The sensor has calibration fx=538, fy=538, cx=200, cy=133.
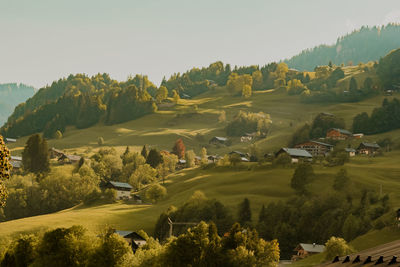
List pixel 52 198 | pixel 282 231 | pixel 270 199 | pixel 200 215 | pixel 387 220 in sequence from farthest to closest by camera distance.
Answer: pixel 52 198 → pixel 270 199 → pixel 200 215 → pixel 282 231 → pixel 387 220

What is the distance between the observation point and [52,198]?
153 meters

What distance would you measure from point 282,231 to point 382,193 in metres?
25.6

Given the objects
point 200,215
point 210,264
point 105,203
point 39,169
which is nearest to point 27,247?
point 210,264

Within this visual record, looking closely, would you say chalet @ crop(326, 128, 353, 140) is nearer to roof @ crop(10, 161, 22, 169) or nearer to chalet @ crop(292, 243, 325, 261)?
chalet @ crop(292, 243, 325, 261)

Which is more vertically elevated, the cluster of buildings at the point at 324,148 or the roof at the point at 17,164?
the cluster of buildings at the point at 324,148

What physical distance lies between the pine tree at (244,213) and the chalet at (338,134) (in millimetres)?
89853

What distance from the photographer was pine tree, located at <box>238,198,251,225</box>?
106375 millimetres

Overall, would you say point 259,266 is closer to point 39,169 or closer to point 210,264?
point 210,264

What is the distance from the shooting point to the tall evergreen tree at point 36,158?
18200 centimetres

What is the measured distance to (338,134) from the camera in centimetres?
19188

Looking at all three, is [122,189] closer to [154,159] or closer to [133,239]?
[154,159]

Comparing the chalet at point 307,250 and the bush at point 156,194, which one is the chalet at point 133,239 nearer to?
the chalet at point 307,250

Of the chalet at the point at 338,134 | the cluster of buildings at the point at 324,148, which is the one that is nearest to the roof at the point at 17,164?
the cluster of buildings at the point at 324,148

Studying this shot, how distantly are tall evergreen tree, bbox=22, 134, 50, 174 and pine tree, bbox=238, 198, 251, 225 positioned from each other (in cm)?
9375
